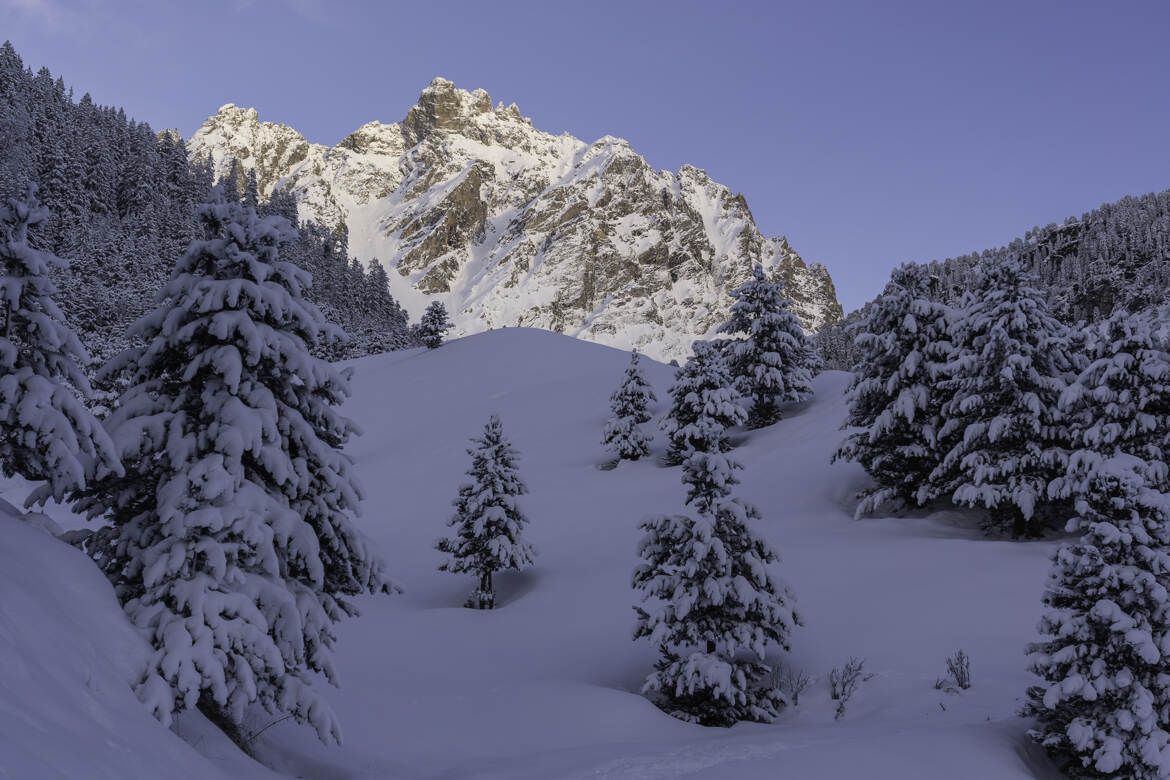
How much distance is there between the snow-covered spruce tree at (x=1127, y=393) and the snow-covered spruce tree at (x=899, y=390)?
148 inches

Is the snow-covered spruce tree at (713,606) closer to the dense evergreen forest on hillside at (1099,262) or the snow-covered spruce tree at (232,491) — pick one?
the snow-covered spruce tree at (232,491)

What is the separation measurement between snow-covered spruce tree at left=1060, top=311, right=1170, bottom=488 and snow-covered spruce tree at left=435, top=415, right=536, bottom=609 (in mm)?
14353

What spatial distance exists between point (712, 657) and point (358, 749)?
4.77 metres

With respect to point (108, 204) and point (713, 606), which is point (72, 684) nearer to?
A: point (713, 606)

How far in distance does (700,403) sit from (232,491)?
23152mm

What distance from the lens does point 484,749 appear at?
26.9ft

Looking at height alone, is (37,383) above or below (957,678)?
above

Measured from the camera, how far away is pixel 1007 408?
16828mm

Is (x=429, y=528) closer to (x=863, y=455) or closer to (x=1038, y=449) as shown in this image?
(x=863, y=455)

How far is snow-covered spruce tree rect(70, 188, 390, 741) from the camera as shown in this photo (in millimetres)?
6047

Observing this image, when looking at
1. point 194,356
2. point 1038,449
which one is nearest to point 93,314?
point 194,356

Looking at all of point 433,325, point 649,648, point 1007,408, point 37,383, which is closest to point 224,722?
point 37,383

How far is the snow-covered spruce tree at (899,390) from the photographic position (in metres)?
18.8

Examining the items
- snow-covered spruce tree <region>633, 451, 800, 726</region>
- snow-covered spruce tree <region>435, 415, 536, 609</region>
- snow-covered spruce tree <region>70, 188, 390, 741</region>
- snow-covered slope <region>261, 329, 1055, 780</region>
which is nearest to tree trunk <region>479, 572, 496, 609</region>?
snow-covered spruce tree <region>435, 415, 536, 609</region>
